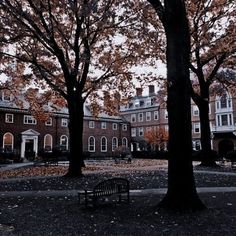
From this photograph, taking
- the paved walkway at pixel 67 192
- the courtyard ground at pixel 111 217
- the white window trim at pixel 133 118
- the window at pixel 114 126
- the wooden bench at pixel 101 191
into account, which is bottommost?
the courtyard ground at pixel 111 217

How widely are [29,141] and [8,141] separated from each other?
3.13 metres

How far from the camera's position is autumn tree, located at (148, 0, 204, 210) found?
29.3 ft

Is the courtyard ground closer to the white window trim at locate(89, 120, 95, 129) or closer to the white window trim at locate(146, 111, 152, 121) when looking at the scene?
the white window trim at locate(89, 120, 95, 129)

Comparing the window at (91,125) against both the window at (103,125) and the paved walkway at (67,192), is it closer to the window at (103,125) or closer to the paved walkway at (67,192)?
the window at (103,125)

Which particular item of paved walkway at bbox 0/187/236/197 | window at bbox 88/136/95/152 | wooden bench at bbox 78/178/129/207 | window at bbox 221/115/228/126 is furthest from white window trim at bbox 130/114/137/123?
wooden bench at bbox 78/178/129/207

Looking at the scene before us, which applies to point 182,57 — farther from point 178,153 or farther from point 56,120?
point 56,120

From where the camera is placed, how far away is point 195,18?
23016mm

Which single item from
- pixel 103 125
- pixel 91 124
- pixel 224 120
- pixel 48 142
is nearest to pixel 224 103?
pixel 224 120

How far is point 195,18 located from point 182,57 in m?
15.0

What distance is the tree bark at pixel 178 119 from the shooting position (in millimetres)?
8914

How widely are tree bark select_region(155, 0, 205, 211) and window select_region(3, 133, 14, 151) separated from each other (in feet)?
117

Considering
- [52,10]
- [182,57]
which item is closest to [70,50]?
[52,10]

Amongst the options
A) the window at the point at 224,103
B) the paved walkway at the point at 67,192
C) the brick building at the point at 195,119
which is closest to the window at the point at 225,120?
the brick building at the point at 195,119

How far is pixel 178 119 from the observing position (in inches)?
363
